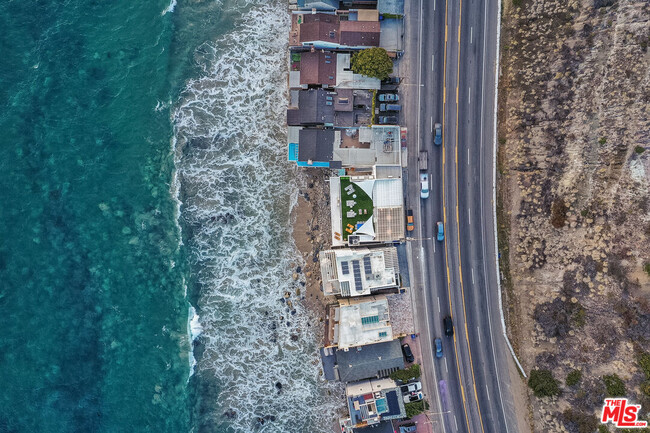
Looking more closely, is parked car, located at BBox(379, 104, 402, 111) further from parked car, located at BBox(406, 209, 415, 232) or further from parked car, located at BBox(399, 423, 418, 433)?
parked car, located at BBox(399, 423, 418, 433)

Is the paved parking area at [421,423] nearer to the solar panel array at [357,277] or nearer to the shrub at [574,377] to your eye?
the shrub at [574,377]

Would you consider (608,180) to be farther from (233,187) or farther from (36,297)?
(36,297)

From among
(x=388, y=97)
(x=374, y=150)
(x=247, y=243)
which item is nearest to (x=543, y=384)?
(x=374, y=150)

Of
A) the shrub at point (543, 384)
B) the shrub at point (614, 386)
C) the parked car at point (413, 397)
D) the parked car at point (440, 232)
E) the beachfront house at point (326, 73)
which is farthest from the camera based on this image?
the parked car at point (440, 232)

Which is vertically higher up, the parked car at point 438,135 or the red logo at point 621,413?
the parked car at point 438,135

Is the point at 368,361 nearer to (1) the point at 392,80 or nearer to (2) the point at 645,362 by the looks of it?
(2) the point at 645,362

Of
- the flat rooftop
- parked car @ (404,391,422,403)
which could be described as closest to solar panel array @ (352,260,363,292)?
the flat rooftop

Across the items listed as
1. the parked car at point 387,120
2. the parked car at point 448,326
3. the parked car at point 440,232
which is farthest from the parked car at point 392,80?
the parked car at point 448,326
